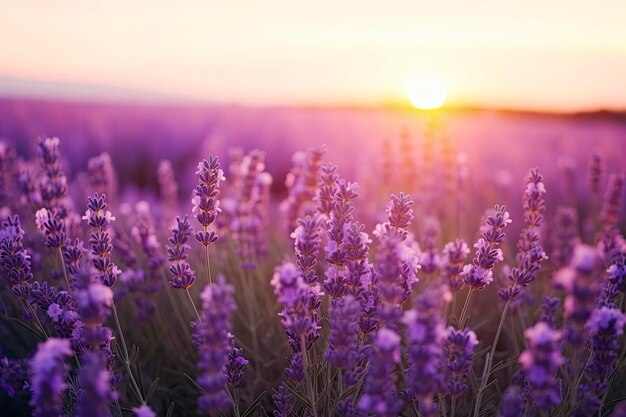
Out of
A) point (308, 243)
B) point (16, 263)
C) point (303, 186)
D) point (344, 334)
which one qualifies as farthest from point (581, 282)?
point (303, 186)

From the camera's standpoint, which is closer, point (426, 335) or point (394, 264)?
point (426, 335)

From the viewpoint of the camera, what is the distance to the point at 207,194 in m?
2.40

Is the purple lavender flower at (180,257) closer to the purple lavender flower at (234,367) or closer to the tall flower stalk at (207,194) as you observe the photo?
the tall flower stalk at (207,194)

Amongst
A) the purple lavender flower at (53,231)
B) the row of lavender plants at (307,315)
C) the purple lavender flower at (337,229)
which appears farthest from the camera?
the purple lavender flower at (53,231)

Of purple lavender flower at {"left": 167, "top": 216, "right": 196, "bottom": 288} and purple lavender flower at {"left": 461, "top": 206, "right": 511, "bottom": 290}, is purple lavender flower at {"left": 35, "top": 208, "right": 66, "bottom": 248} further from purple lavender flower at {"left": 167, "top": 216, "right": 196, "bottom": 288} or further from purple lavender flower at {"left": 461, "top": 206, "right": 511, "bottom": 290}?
purple lavender flower at {"left": 461, "top": 206, "right": 511, "bottom": 290}

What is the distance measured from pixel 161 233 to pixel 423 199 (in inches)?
86.6

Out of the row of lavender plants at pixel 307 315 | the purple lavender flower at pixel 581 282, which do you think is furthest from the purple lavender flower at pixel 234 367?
the purple lavender flower at pixel 581 282

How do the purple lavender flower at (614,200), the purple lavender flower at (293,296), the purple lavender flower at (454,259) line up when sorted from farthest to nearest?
the purple lavender flower at (614,200) → the purple lavender flower at (454,259) → the purple lavender flower at (293,296)

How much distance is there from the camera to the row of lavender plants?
1629 mm

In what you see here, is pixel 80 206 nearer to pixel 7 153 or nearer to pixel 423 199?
pixel 7 153

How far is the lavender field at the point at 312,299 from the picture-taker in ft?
5.47

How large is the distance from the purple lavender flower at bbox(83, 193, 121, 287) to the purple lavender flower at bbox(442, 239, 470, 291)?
1.21 m

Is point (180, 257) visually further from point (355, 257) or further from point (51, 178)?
point (51, 178)

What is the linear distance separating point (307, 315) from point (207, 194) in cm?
64
